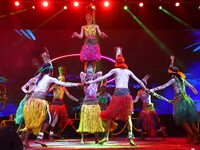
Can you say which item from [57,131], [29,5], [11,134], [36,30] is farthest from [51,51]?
[11,134]

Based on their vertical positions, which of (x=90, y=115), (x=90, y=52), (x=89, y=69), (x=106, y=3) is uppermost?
(x=106, y=3)

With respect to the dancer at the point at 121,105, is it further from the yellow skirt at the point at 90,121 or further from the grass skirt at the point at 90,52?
the grass skirt at the point at 90,52

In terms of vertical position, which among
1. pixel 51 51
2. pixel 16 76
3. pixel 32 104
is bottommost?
pixel 32 104

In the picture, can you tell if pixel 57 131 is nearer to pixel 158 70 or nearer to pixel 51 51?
pixel 51 51

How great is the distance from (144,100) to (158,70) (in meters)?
1.30

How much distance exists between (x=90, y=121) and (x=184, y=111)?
184 centimetres

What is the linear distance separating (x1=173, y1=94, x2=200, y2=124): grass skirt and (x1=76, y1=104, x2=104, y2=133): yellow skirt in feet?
5.02

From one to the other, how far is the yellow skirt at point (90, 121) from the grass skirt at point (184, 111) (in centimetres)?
153

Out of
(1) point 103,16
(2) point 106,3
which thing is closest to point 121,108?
(2) point 106,3

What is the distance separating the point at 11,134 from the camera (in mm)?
3273

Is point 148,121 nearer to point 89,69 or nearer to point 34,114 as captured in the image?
point 89,69

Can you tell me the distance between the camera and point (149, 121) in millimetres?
8211

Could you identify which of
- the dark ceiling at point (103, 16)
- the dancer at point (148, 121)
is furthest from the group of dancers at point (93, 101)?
the dark ceiling at point (103, 16)

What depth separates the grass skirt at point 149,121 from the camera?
26.9 feet
